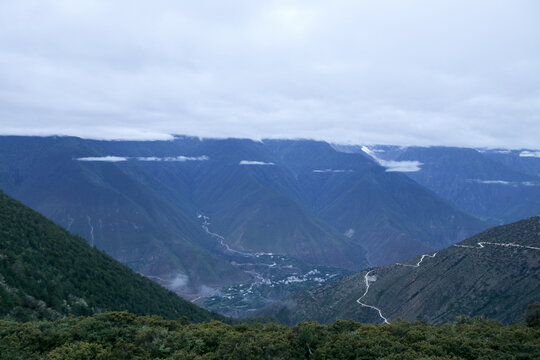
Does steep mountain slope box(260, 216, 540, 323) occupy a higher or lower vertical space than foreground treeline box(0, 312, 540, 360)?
lower

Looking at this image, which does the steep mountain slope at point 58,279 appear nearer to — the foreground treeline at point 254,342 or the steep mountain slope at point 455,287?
the foreground treeline at point 254,342

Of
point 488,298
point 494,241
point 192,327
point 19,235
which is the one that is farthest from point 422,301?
point 19,235

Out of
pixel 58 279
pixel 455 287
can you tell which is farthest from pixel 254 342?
pixel 455 287

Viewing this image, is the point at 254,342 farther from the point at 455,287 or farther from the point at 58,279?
the point at 455,287

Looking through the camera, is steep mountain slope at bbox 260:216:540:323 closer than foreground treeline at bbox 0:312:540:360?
No

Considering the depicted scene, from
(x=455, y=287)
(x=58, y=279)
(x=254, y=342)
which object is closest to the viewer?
(x=254, y=342)

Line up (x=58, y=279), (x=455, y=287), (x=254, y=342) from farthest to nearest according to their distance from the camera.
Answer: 1. (x=455, y=287)
2. (x=58, y=279)
3. (x=254, y=342)

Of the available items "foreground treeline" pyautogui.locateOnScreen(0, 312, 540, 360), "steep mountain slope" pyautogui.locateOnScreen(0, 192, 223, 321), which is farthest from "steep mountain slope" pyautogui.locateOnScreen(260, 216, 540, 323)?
"foreground treeline" pyautogui.locateOnScreen(0, 312, 540, 360)

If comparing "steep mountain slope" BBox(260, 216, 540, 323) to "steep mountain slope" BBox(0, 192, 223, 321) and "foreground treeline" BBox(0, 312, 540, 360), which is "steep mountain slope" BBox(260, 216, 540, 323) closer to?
"steep mountain slope" BBox(0, 192, 223, 321)
